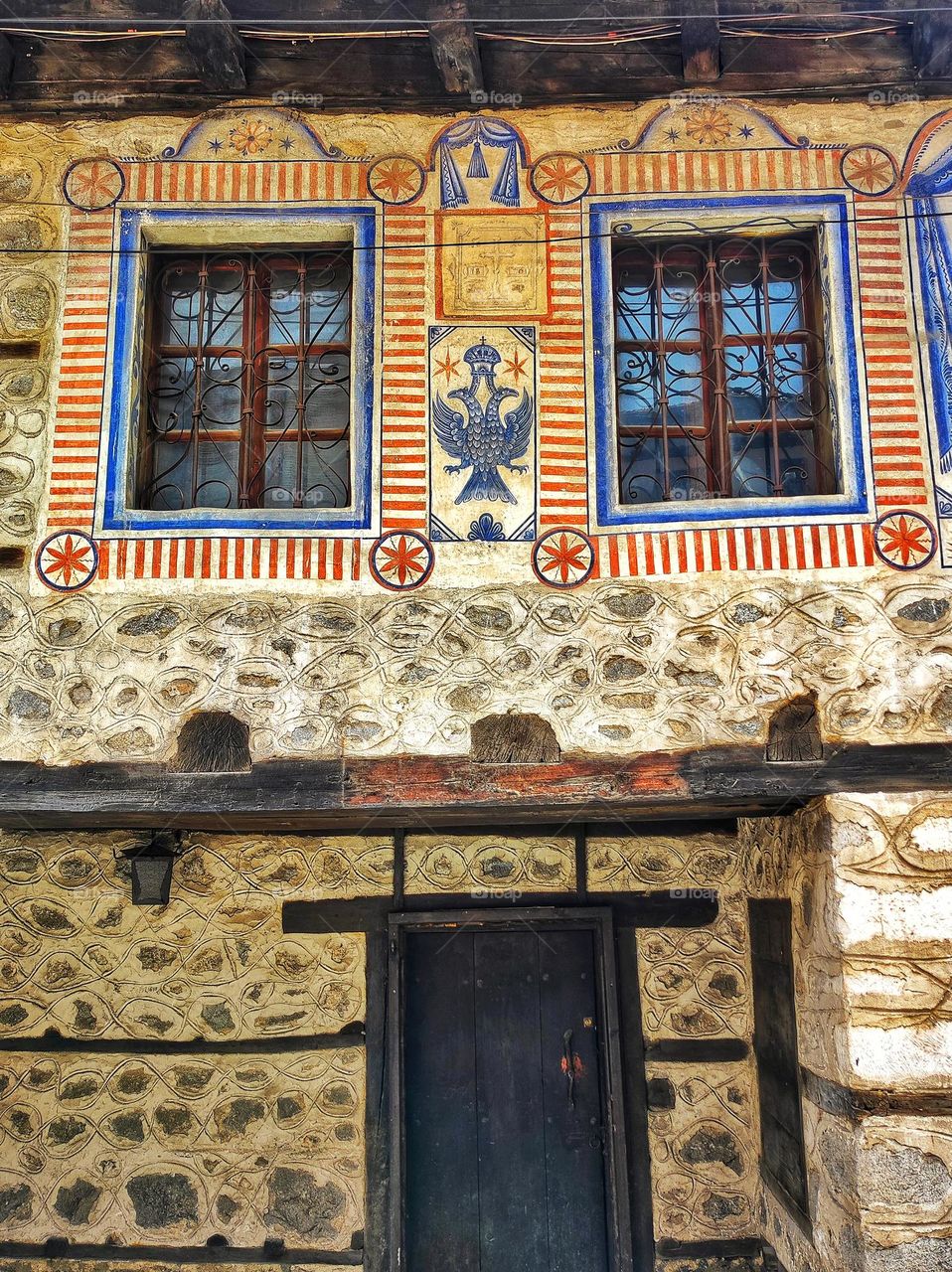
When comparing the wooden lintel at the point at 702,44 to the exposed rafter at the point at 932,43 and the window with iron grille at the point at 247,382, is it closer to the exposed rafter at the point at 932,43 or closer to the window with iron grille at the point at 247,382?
the exposed rafter at the point at 932,43

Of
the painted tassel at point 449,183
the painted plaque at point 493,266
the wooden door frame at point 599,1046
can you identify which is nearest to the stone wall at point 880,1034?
the wooden door frame at point 599,1046

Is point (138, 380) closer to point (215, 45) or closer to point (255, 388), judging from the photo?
point (255, 388)

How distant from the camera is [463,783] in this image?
13.1ft

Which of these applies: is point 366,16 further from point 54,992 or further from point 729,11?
point 54,992

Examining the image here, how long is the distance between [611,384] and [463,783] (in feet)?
5.93

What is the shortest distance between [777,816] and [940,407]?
190 centimetres

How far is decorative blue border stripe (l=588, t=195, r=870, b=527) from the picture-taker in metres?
4.17

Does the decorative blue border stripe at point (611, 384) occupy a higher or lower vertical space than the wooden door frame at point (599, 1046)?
higher

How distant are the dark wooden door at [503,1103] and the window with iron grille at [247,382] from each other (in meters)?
2.47

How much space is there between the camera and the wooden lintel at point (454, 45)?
4.20 m

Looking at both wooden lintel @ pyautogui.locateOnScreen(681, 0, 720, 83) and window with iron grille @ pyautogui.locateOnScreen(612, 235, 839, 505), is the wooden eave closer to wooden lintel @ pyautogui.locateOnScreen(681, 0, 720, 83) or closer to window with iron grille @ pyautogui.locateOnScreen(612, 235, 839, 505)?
wooden lintel @ pyautogui.locateOnScreen(681, 0, 720, 83)

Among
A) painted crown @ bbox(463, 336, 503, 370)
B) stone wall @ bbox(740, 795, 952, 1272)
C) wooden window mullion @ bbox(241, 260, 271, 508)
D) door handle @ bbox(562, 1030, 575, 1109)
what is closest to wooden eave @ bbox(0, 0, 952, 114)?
wooden window mullion @ bbox(241, 260, 271, 508)

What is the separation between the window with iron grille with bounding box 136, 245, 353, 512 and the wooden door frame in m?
2.24

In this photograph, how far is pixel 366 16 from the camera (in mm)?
4328
